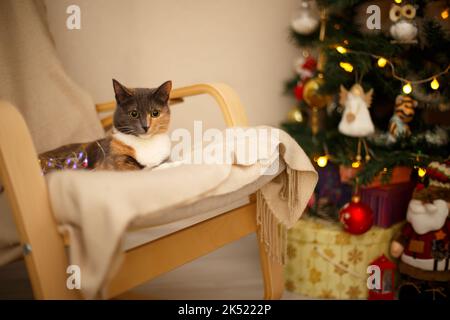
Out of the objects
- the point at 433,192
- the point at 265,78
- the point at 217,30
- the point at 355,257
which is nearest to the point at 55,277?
the point at 355,257

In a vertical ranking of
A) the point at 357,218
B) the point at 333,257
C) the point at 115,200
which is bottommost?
the point at 333,257

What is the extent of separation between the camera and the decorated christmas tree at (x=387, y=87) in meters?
1.09

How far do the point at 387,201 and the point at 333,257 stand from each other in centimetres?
24

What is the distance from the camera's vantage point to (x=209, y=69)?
140 centimetres

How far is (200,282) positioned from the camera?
3.92 ft

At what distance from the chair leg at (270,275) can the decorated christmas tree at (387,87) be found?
1.08 ft

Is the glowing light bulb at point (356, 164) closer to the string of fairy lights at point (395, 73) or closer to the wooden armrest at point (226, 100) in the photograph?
the string of fairy lights at point (395, 73)

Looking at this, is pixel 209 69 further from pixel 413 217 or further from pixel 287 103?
pixel 413 217

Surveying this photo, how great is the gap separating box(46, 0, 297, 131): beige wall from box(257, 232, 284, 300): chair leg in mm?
617

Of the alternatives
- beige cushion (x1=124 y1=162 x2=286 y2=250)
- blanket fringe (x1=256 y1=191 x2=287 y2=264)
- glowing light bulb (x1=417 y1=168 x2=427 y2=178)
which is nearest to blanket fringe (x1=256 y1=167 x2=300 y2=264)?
blanket fringe (x1=256 y1=191 x2=287 y2=264)

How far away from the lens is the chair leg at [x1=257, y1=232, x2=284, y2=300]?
0.99 meters

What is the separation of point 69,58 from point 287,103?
0.89 m

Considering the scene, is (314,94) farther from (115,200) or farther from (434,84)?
(115,200)

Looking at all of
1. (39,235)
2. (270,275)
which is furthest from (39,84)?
(270,275)
